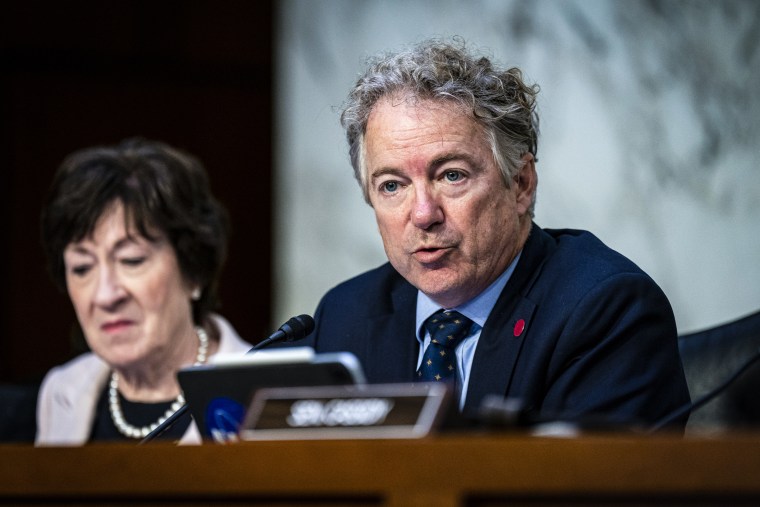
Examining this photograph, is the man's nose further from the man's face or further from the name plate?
the name plate

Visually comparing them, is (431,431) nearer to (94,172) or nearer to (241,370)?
(241,370)

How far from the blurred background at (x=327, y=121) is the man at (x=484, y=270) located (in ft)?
5.96

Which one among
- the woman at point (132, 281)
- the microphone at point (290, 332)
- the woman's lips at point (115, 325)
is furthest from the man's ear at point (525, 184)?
the woman's lips at point (115, 325)

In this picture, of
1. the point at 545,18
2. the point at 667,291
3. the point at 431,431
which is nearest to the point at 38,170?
the point at 545,18

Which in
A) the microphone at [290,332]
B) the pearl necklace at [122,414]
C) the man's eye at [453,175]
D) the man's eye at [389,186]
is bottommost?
the pearl necklace at [122,414]

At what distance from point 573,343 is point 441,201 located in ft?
1.29

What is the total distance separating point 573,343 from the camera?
2.00m

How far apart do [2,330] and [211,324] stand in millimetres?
1481

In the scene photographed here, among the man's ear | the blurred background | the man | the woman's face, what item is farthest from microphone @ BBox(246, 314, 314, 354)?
the blurred background

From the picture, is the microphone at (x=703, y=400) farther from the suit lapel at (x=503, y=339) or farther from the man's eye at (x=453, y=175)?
the man's eye at (x=453, y=175)

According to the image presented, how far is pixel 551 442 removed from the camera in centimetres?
102

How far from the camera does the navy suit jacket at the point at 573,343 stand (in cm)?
193

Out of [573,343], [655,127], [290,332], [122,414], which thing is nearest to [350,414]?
[290,332]

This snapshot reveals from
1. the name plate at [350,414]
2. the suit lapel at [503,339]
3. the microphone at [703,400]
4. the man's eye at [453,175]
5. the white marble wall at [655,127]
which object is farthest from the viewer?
the white marble wall at [655,127]
